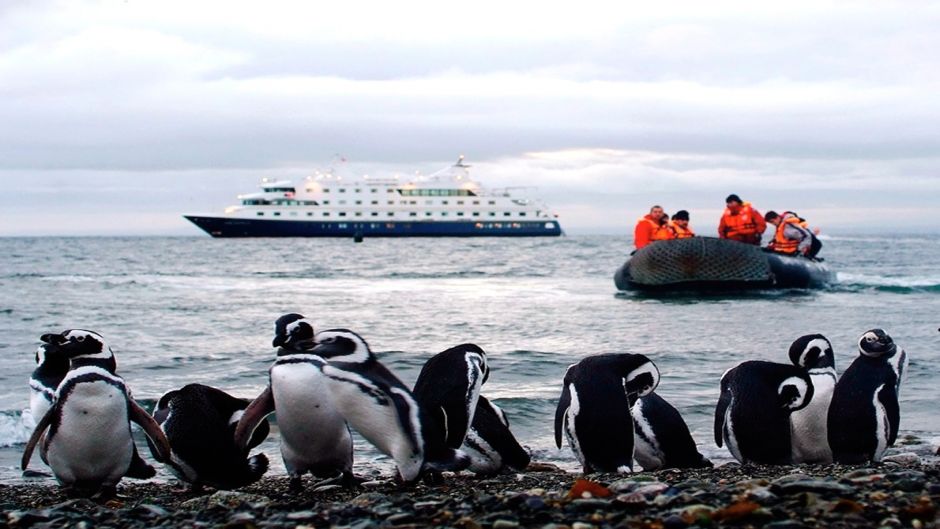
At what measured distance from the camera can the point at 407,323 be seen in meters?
16.3

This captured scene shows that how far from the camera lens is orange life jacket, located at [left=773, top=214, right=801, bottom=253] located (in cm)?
2123

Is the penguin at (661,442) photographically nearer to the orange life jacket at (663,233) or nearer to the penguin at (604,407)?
the penguin at (604,407)

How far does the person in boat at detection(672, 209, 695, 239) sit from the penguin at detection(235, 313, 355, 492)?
16.0m

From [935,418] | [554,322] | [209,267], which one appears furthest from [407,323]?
[209,267]

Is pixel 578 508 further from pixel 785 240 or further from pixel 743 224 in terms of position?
pixel 785 240

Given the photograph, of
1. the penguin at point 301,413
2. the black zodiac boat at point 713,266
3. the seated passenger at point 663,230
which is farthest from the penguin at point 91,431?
the seated passenger at point 663,230

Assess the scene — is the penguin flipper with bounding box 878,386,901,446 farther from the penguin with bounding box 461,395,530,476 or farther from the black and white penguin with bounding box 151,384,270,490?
the black and white penguin with bounding box 151,384,270,490

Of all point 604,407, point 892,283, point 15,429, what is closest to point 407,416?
point 604,407

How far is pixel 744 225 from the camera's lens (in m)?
20.9

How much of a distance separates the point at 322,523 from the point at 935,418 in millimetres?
5767

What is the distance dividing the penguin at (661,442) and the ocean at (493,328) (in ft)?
2.33

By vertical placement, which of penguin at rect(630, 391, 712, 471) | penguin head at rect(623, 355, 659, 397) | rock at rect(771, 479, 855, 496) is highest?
penguin head at rect(623, 355, 659, 397)

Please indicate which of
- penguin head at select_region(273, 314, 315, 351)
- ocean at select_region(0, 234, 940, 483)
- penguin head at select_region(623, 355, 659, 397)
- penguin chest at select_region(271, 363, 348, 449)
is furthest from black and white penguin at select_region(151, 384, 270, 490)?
penguin head at select_region(623, 355, 659, 397)

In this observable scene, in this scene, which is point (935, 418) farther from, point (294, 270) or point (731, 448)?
point (294, 270)
